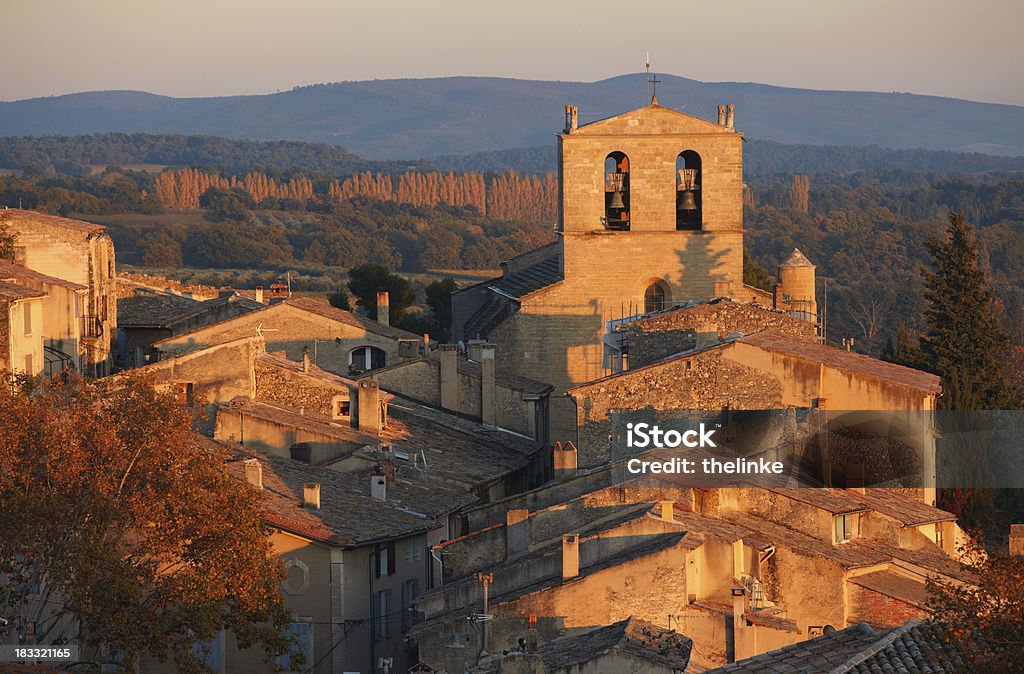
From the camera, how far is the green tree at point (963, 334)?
44.6 meters

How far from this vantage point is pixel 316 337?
44656 mm

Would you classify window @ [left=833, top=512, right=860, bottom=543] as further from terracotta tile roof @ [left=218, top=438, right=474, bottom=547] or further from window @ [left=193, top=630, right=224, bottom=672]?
window @ [left=193, top=630, right=224, bottom=672]

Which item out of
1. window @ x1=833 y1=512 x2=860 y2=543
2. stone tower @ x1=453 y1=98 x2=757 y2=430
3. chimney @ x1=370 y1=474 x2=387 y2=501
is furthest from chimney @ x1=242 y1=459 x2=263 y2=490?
stone tower @ x1=453 y1=98 x2=757 y2=430

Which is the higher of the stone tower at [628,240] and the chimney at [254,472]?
the stone tower at [628,240]

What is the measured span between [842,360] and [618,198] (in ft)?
61.7

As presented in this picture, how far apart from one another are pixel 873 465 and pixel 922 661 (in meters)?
12.3

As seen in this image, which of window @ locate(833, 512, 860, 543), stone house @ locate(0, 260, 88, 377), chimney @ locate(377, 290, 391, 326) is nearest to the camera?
window @ locate(833, 512, 860, 543)

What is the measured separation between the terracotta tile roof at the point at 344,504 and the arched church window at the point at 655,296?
15527 millimetres

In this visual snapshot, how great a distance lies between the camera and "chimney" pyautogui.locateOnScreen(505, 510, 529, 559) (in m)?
26.4

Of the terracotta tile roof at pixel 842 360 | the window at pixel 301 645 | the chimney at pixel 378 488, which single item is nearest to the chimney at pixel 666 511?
the window at pixel 301 645

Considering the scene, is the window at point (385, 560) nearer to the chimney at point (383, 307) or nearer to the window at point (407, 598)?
the window at point (407, 598)

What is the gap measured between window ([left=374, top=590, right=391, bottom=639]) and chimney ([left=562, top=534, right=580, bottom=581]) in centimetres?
513

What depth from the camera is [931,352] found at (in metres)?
47.7

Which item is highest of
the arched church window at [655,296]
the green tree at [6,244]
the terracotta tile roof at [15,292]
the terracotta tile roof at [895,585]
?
the green tree at [6,244]
